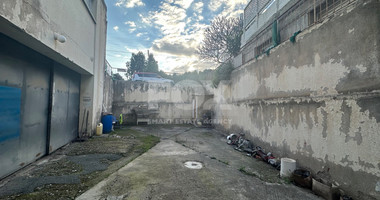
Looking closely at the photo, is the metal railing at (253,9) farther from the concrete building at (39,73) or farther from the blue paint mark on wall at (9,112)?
the blue paint mark on wall at (9,112)

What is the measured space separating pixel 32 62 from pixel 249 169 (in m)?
5.51

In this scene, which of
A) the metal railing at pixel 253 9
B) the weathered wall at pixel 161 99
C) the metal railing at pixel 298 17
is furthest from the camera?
the weathered wall at pixel 161 99

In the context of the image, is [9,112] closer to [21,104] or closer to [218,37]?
[21,104]

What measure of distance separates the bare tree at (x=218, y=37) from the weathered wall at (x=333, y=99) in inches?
421

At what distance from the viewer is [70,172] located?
329 centimetres

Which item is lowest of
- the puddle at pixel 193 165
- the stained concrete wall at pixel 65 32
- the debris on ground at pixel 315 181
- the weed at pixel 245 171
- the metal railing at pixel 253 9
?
the weed at pixel 245 171

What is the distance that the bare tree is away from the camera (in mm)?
14758

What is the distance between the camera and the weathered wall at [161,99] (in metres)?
11.3

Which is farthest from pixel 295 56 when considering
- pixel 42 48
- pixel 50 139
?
pixel 50 139

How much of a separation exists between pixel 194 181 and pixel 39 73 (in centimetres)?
438

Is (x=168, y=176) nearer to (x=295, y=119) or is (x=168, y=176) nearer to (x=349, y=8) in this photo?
(x=295, y=119)

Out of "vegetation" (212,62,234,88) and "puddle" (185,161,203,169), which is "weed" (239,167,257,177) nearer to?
"puddle" (185,161,203,169)

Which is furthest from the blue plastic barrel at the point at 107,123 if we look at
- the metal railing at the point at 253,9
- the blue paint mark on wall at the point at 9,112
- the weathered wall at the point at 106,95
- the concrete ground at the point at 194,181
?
the metal railing at the point at 253,9

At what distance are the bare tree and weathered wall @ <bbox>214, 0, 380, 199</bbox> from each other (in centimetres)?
1068
